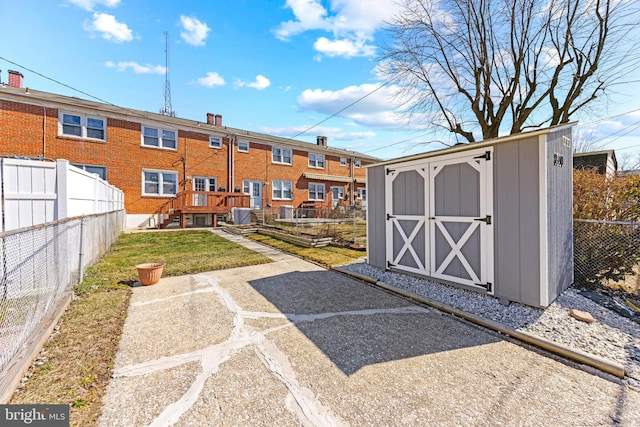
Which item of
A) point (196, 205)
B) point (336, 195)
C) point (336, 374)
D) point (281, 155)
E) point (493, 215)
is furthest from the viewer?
point (336, 195)

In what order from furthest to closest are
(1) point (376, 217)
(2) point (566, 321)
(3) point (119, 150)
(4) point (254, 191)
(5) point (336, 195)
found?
(5) point (336, 195)
(4) point (254, 191)
(3) point (119, 150)
(1) point (376, 217)
(2) point (566, 321)

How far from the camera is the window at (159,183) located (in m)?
16.9

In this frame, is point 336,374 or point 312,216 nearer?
point 336,374

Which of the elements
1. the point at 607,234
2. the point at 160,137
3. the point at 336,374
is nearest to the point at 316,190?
the point at 160,137

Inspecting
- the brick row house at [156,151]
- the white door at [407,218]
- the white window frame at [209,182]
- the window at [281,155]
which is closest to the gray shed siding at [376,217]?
the white door at [407,218]

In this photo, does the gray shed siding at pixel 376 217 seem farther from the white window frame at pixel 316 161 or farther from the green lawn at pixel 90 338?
the white window frame at pixel 316 161

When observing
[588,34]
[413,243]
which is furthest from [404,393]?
[588,34]

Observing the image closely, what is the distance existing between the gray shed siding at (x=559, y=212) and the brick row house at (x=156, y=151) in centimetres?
1571

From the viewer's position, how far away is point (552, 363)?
3.08 metres

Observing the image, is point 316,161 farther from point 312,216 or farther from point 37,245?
point 37,245

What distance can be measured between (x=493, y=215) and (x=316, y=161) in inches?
849

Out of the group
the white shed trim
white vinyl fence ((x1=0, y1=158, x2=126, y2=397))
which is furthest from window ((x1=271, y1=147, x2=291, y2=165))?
the white shed trim

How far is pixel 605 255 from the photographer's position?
5.50m

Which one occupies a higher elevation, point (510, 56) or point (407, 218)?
point (510, 56)
